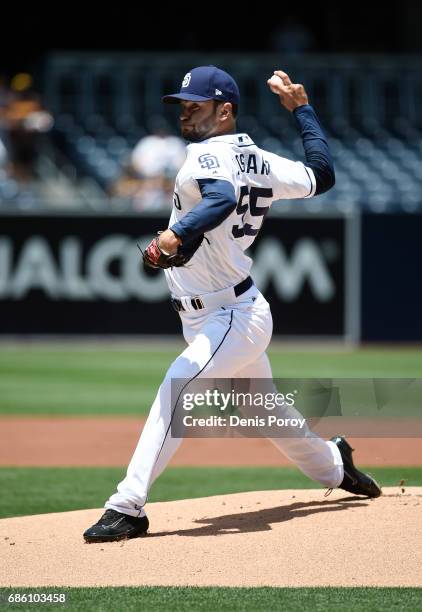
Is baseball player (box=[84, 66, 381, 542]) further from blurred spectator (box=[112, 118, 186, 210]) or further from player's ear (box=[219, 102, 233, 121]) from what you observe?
blurred spectator (box=[112, 118, 186, 210])

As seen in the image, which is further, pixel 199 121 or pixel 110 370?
pixel 110 370

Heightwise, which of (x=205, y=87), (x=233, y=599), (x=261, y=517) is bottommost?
(x=261, y=517)

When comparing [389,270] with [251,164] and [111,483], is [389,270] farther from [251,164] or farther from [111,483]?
[251,164]

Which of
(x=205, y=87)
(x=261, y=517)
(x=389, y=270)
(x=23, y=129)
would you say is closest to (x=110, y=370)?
(x=389, y=270)

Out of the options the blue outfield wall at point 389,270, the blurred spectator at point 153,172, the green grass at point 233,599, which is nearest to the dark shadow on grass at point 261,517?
the green grass at point 233,599

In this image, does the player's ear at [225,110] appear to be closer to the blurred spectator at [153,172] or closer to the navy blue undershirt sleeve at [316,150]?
the navy blue undershirt sleeve at [316,150]

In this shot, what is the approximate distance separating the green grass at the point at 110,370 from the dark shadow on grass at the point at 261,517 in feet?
14.7

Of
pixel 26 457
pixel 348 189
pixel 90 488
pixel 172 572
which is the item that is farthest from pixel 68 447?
pixel 348 189

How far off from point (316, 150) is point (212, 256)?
0.78 meters

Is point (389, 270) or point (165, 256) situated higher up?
point (165, 256)

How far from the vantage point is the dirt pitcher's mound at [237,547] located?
4.09 metres

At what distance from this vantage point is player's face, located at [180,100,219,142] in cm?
475

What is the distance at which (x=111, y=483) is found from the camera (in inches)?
270

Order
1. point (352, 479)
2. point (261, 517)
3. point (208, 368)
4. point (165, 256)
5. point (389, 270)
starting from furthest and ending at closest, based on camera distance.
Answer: point (389, 270) → point (352, 479) → point (261, 517) → point (208, 368) → point (165, 256)
